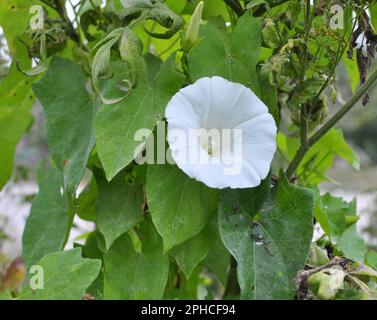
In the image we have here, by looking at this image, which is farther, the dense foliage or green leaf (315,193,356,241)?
green leaf (315,193,356,241)

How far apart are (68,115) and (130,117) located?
0.16 meters

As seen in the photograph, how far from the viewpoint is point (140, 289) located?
30.7 inches

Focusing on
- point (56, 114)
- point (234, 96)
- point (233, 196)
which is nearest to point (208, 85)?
point (234, 96)

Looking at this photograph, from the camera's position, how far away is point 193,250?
0.75m

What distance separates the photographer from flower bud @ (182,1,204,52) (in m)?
0.69

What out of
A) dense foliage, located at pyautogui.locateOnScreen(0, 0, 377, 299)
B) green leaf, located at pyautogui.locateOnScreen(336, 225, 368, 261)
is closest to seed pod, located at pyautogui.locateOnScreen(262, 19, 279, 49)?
dense foliage, located at pyautogui.locateOnScreen(0, 0, 377, 299)

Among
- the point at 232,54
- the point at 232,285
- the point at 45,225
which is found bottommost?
the point at 232,285

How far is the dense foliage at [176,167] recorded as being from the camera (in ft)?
2.24

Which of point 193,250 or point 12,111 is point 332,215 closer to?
point 193,250

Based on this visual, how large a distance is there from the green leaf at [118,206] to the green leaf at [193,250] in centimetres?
7

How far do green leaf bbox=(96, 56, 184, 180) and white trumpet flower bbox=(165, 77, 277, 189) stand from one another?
4cm

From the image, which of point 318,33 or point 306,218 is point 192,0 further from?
point 306,218

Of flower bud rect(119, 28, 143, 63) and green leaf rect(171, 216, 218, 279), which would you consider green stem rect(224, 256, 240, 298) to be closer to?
green leaf rect(171, 216, 218, 279)
